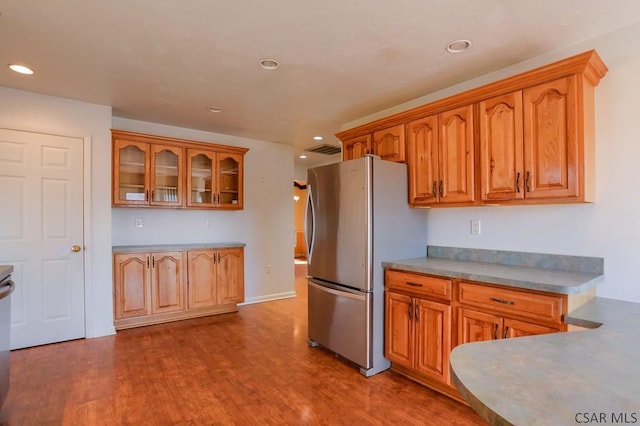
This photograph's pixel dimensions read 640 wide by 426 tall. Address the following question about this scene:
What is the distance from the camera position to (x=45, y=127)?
3.34m

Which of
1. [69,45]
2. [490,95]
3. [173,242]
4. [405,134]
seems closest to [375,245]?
[405,134]

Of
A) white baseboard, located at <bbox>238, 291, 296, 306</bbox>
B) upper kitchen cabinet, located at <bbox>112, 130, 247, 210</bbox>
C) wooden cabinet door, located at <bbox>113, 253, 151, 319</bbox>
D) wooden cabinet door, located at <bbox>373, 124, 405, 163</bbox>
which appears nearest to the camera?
wooden cabinet door, located at <bbox>373, 124, 405, 163</bbox>

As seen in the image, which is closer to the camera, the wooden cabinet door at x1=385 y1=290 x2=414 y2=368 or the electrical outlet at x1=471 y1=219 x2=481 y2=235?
the wooden cabinet door at x1=385 y1=290 x2=414 y2=368

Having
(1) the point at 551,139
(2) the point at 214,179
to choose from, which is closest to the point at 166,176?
(2) the point at 214,179

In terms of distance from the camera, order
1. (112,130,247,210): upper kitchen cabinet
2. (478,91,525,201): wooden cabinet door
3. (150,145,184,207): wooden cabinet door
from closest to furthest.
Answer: (478,91,525,201): wooden cabinet door, (112,130,247,210): upper kitchen cabinet, (150,145,184,207): wooden cabinet door

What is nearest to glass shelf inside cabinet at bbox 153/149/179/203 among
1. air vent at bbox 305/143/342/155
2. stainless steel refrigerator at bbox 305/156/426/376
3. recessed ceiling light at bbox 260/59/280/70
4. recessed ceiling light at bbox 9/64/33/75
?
recessed ceiling light at bbox 9/64/33/75

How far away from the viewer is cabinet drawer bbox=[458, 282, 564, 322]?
1.84 m

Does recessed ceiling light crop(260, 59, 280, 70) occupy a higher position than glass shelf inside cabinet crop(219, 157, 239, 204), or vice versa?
recessed ceiling light crop(260, 59, 280, 70)

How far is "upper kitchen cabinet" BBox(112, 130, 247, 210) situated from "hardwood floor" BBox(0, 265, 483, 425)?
158 centimetres

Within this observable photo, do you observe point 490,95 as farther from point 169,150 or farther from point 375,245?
point 169,150

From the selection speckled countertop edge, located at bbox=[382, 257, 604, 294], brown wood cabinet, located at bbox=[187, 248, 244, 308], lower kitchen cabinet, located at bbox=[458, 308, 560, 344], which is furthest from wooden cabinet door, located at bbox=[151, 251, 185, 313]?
lower kitchen cabinet, located at bbox=[458, 308, 560, 344]

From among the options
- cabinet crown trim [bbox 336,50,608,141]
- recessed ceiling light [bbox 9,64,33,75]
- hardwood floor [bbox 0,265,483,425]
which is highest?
recessed ceiling light [bbox 9,64,33,75]

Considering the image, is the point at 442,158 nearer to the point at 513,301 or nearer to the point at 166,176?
the point at 513,301

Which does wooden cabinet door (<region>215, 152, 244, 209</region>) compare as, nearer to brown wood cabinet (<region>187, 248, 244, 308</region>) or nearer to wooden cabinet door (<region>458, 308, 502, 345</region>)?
brown wood cabinet (<region>187, 248, 244, 308</region>)
